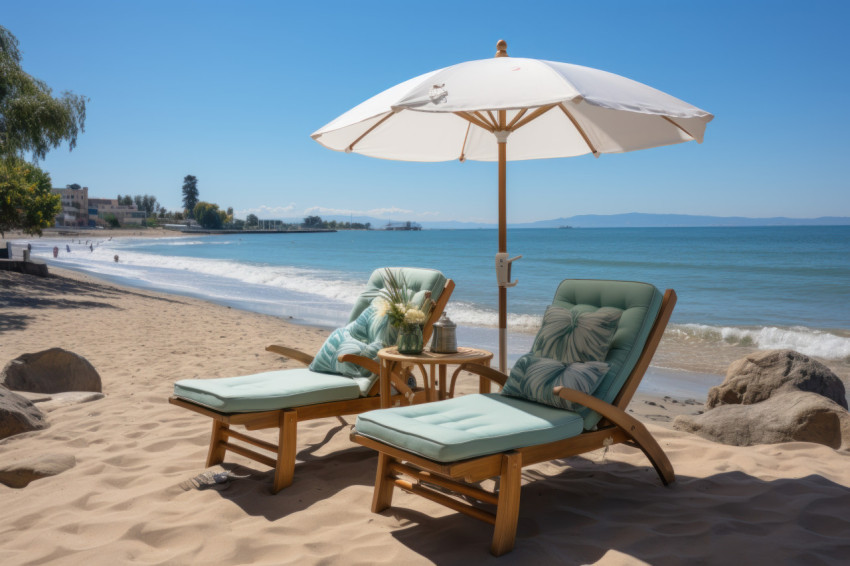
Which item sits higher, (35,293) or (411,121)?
(411,121)

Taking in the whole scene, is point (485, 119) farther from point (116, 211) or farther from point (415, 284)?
point (116, 211)

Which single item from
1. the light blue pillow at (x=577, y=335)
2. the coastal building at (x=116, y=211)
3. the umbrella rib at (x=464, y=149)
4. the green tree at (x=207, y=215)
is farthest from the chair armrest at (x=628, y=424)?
the coastal building at (x=116, y=211)

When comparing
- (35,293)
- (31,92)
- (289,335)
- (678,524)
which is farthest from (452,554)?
(31,92)

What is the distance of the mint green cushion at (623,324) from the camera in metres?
3.16

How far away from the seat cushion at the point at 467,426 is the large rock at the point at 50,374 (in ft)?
10.6

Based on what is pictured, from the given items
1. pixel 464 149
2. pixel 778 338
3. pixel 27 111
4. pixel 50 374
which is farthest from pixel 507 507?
pixel 27 111

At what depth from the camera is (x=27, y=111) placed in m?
11.8

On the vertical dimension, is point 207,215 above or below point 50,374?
above

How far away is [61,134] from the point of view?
12320mm

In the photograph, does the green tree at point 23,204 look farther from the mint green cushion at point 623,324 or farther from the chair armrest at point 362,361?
the mint green cushion at point 623,324

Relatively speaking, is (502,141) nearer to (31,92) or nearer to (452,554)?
(452,554)

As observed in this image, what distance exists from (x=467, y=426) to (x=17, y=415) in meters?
2.99

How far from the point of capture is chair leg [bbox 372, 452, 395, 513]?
292 centimetres

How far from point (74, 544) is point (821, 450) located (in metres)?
3.87
